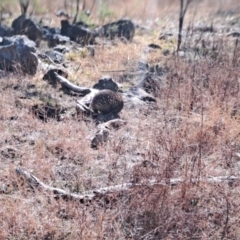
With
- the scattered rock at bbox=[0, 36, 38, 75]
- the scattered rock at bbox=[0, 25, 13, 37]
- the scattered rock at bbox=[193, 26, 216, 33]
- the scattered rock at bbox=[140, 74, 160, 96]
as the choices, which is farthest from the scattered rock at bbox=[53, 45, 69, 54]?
the scattered rock at bbox=[193, 26, 216, 33]

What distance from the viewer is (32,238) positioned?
2.31m

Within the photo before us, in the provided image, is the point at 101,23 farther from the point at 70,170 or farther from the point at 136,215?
the point at 136,215

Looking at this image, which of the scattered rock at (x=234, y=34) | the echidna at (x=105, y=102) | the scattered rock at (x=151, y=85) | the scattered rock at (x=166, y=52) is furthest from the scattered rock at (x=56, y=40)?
the echidna at (x=105, y=102)

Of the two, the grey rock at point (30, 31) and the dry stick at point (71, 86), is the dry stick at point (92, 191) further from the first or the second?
the grey rock at point (30, 31)

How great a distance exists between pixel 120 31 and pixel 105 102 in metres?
3.82

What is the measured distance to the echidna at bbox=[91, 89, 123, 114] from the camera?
3959 mm

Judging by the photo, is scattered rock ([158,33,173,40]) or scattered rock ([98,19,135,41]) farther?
scattered rock ([158,33,173,40])

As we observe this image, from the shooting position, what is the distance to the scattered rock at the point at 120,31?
24.5 ft

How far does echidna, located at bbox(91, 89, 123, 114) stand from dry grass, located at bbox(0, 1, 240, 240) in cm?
15

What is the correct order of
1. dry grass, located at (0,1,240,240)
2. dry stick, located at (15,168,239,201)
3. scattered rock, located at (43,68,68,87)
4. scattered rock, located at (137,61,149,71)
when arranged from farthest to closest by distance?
scattered rock, located at (137,61,149,71)
scattered rock, located at (43,68,68,87)
dry stick, located at (15,168,239,201)
dry grass, located at (0,1,240,240)

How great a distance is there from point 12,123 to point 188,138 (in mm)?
1466

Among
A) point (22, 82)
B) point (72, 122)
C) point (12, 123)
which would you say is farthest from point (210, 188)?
point (22, 82)

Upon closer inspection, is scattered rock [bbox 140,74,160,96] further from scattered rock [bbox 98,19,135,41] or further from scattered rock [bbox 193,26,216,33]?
scattered rock [bbox 193,26,216,33]

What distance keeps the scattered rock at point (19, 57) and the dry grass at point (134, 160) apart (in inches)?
5.8
